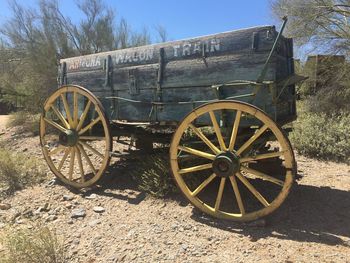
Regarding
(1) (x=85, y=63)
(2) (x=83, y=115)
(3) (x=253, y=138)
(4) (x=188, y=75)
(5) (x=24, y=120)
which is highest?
(1) (x=85, y=63)

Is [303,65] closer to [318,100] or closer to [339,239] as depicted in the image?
[318,100]

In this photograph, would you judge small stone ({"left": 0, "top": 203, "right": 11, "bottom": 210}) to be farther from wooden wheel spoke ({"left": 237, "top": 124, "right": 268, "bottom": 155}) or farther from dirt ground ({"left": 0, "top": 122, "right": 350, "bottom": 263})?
wooden wheel spoke ({"left": 237, "top": 124, "right": 268, "bottom": 155})

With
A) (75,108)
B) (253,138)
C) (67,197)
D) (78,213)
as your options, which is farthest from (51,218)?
(253,138)

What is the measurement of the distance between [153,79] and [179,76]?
0.43 meters

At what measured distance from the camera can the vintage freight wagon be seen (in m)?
4.37

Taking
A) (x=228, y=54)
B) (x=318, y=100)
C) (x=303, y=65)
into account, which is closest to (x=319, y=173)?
(x=228, y=54)

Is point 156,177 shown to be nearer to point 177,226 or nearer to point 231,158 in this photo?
point 177,226

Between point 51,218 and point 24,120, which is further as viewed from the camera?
point 24,120

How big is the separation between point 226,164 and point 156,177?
1333 mm

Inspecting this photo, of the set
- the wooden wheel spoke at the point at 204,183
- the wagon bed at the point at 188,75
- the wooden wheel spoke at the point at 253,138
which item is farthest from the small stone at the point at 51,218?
the wooden wheel spoke at the point at 253,138

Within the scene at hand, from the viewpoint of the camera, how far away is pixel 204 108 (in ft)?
14.5

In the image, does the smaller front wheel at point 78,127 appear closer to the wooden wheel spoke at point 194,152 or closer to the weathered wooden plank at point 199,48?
the weathered wooden plank at point 199,48

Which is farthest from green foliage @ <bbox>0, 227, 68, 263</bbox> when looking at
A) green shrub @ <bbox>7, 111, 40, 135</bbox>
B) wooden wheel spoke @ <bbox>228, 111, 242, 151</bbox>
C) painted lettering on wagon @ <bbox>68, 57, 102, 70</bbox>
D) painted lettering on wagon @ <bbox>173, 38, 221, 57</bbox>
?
green shrub @ <bbox>7, 111, 40, 135</bbox>

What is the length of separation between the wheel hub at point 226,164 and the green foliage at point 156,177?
3.32ft
